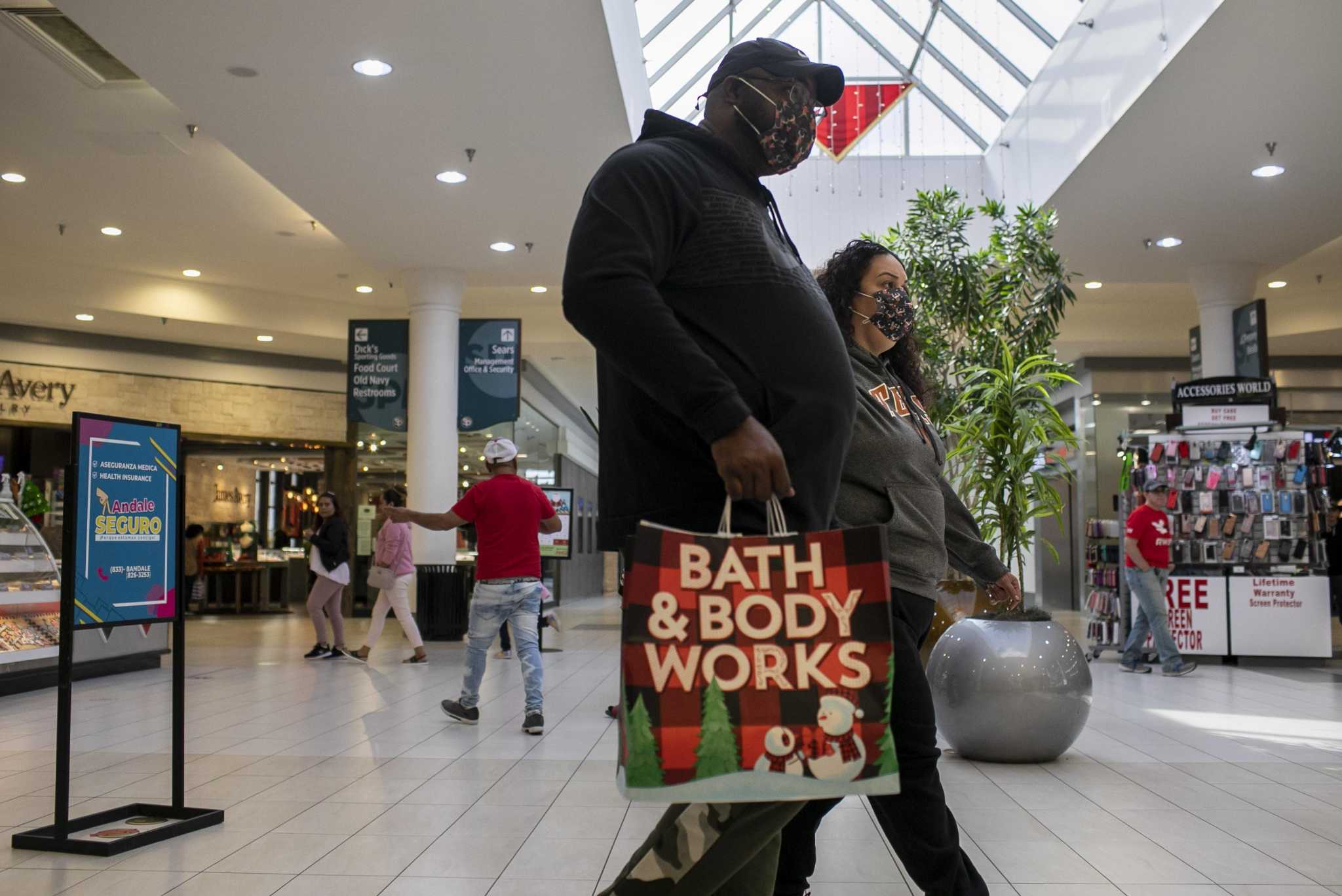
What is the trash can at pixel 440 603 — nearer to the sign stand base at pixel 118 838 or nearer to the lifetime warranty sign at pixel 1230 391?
the lifetime warranty sign at pixel 1230 391

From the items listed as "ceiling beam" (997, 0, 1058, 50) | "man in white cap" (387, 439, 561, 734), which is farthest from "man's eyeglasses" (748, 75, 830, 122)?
"ceiling beam" (997, 0, 1058, 50)

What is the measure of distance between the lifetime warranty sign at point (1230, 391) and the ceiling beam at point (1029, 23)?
3.27m

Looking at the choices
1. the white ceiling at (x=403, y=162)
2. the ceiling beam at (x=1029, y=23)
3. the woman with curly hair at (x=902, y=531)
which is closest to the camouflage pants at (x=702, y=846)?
the woman with curly hair at (x=902, y=531)

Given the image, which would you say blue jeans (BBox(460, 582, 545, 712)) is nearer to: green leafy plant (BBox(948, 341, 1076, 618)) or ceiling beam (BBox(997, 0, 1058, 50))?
green leafy plant (BBox(948, 341, 1076, 618))

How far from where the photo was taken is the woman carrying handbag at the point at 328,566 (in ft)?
31.5

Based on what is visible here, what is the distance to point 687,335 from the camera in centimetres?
159

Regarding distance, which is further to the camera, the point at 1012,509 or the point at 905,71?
the point at 905,71

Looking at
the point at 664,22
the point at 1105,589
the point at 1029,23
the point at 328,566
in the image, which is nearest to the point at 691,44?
the point at 664,22

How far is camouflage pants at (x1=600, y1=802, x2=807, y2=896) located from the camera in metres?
1.55

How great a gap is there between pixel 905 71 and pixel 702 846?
11.2m

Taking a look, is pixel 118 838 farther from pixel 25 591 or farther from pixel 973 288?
pixel 973 288

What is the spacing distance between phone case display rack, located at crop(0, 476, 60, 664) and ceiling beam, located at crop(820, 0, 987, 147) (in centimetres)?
879

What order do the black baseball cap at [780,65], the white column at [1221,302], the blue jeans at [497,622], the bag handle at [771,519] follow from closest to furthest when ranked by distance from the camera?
the bag handle at [771,519] → the black baseball cap at [780,65] → the blue jeans at [497,622] → the white column at [1221,302]

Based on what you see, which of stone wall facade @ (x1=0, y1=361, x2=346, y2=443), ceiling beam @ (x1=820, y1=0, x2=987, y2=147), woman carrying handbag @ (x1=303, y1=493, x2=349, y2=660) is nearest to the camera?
woman carrying handbag @ (x1=303, y1=493, x2=349, y2=660)
